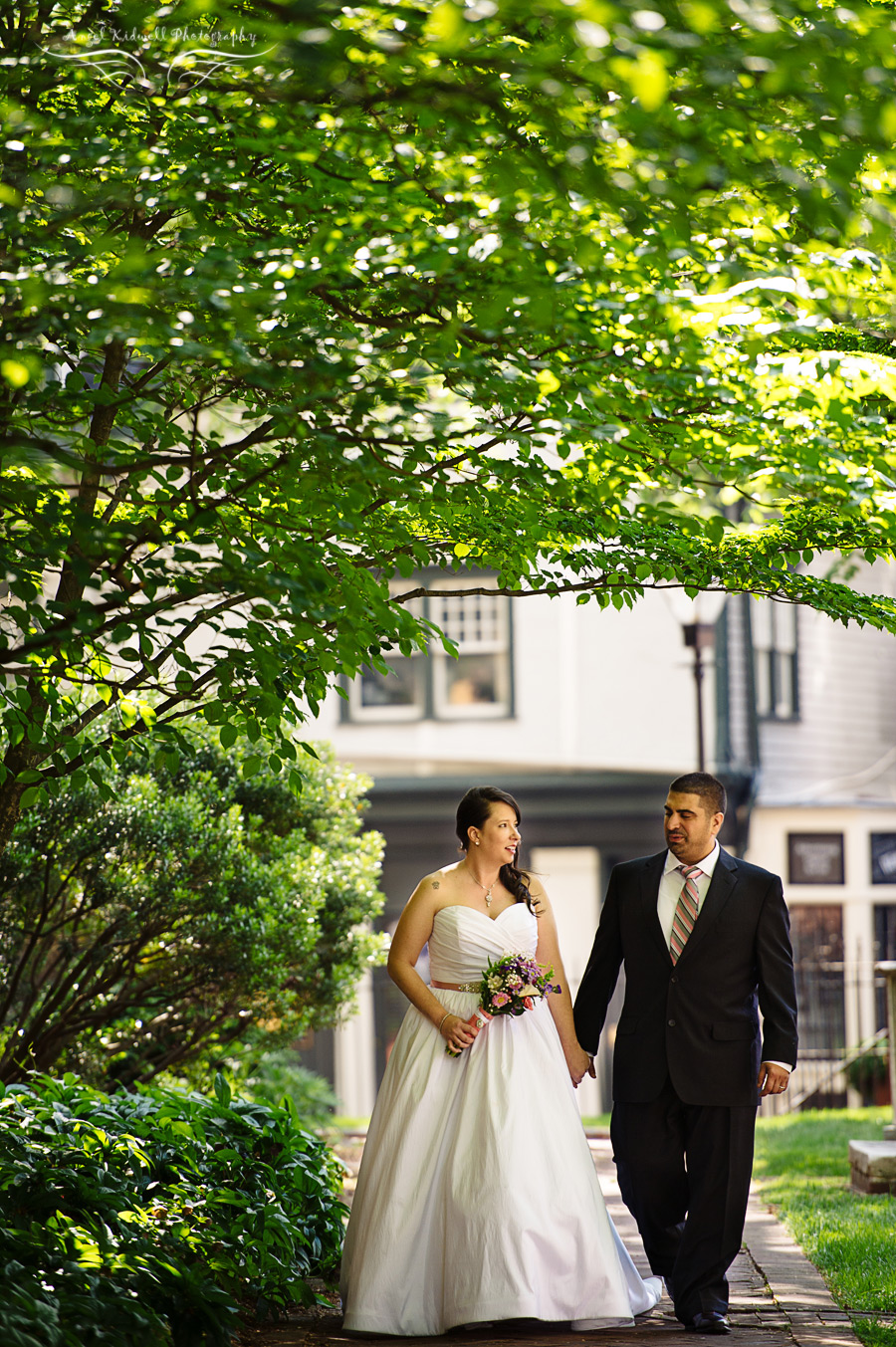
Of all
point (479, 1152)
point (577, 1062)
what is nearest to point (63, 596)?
point (479, 1152)

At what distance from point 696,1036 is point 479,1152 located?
1041 millimetres

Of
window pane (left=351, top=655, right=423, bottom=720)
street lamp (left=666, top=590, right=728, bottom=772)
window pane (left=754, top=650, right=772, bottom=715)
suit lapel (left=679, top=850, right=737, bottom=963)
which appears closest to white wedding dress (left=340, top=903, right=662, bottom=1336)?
suit lapel (left=679, top=850, right=737, bottom=963)

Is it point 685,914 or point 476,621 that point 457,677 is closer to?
point 476,621

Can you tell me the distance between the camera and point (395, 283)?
15.0 feet

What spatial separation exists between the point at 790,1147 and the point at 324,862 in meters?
4.67

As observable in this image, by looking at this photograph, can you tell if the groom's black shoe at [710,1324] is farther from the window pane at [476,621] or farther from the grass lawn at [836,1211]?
the window pane at [476,621]

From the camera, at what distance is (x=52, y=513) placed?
14.5 feet

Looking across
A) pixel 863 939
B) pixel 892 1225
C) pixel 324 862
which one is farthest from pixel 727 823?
pixel 892 1225

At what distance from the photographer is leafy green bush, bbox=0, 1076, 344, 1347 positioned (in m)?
4.63

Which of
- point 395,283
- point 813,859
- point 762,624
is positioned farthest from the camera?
point 762,624

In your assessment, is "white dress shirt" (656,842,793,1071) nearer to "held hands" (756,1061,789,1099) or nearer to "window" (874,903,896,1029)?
"held hands" (756,1061,789,1099)

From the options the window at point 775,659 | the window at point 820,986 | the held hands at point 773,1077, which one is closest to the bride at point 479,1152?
the held hands at point 773,1077

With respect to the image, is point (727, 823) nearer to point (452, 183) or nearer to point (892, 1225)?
point (892, 1225)

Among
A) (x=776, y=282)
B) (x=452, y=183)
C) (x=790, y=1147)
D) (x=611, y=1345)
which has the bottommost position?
(x=790, y=1147)
